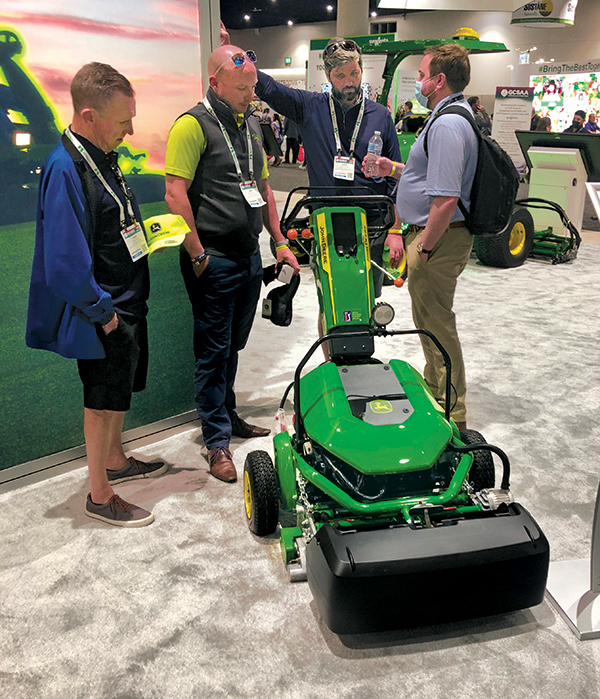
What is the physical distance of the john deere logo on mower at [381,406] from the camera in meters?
2.16

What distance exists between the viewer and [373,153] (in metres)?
3.21

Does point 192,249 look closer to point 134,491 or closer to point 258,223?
point 258,223

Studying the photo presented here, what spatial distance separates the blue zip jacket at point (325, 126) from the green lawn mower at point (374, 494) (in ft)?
2.31

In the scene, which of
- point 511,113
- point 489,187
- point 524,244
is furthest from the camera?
point 511,113

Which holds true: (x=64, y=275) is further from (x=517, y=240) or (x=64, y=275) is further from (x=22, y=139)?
(x=517, y=240)

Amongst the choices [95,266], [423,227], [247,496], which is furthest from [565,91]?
[95,266]

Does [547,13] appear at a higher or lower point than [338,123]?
higher

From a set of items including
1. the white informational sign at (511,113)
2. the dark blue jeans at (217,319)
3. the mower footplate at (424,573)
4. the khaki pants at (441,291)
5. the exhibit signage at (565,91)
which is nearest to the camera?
the mower footplate at (424,573)

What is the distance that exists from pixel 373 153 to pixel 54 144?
1499 mm

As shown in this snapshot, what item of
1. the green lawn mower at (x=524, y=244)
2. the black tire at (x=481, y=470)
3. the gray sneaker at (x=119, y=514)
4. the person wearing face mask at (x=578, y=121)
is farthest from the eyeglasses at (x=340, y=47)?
the person wearing face mask at (x=578, y=121)

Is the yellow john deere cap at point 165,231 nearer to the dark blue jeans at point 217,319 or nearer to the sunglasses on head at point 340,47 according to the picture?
the dark blue jeans at point 217,319

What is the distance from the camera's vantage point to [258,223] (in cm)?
291

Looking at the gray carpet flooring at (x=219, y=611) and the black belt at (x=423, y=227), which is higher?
the black belt at (x=423, y=227)

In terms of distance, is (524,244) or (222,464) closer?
(222,464)
